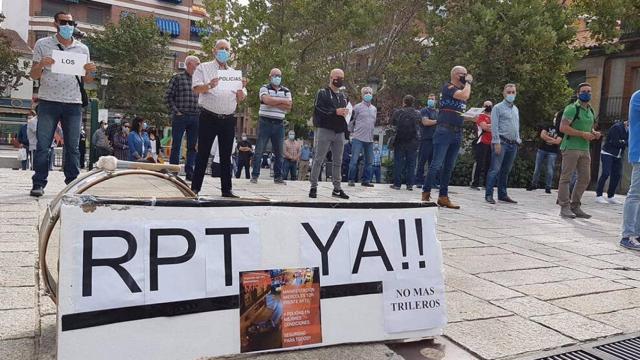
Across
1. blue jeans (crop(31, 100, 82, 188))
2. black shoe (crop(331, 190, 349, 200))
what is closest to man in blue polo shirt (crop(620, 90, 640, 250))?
black shoe (crop(331, 190, 349, 200))

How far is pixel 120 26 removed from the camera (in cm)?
3834

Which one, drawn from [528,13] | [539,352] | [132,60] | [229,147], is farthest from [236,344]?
[132,60]

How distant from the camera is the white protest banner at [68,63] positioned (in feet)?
18.8

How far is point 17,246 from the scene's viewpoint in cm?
397

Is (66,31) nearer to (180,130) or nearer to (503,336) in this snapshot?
(180,130)

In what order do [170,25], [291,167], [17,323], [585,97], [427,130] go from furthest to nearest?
[170,25] < [291,167] < [427,130] < [585,97] < [17,323]

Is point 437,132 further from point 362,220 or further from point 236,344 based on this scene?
point 236,344

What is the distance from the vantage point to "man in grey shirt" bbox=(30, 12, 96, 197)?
5.84 metres

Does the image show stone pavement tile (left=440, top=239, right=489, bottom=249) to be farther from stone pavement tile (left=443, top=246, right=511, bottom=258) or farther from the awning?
the awning

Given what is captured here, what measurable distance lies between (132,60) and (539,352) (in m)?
38.9

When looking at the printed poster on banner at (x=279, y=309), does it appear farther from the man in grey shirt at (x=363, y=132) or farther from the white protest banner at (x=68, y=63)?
the man in grey shirt at (x=363, y=132)

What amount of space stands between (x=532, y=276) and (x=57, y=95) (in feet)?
17.1

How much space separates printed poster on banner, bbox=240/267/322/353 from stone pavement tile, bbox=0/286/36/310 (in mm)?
1347

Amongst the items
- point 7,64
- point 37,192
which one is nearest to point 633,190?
point 37,192
